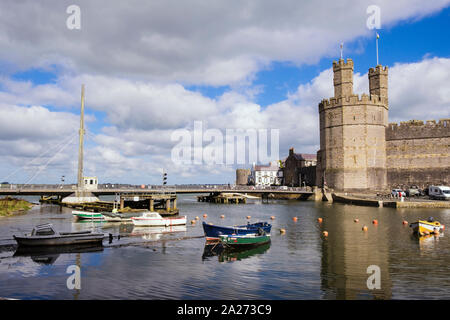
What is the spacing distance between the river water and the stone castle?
4854 centimetres

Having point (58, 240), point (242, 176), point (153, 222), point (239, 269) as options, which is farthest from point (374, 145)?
point (242, 176)

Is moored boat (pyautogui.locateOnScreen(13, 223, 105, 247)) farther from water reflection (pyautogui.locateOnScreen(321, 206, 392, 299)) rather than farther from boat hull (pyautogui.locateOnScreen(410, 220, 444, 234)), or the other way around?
boat hull (pyautogui.locateOnScreen(410, 220, 444, 234))

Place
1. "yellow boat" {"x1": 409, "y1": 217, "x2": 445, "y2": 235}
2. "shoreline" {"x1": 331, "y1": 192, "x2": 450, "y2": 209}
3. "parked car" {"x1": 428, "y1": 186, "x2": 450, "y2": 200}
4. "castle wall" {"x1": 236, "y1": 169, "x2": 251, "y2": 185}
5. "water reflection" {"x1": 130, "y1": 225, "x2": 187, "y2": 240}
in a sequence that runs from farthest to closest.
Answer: "castle wall" {"x1": 236, "y1": 169, "x2": 251, "y2": 185}, "parked car" {"x1": 428, "y1": 186, "x2": 450, "y2": 200}, "shoreline" {"x1": 331, "y1": 192, "x2": 450, "y2": 209}, "water reflection" {"x1": 130, "y1": 225, "x2": 187, "y2": 240}, "yellow boat" {"x1": 409, "y1": 217, "x2": 445, "y2": 235}

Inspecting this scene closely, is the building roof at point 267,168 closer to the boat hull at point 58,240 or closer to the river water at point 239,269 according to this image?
the river water at point 239,269

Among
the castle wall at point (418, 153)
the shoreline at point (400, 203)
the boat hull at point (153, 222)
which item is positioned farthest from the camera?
the castle wall at point (418, 153)

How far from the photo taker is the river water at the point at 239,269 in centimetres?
1372

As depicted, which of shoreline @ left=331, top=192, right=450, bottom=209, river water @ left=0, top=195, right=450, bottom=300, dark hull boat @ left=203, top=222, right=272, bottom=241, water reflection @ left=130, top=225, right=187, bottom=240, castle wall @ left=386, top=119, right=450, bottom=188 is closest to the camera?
river water @ left=0, top=195, right=450, bottom=300

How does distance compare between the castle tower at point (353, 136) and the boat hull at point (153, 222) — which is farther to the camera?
the castle tower at point (353, 136)

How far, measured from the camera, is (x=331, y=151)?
77688 millimetres

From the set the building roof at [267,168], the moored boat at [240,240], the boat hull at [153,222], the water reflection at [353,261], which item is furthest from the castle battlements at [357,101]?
the building roof at [267,168]

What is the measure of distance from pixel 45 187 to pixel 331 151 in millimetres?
60873

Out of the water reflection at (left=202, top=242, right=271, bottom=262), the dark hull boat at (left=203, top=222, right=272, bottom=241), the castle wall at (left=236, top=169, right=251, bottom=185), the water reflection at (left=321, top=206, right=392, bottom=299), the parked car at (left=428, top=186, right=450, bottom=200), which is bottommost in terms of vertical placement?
the water reflection at (left=202, top=242, right=271, bottom=262)

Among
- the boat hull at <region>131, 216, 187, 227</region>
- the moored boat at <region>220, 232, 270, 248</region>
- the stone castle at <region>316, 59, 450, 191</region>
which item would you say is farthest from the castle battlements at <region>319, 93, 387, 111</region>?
the moored boat at <region>220, 232, 270, 248</region>

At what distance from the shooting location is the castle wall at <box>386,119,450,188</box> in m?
73.9
